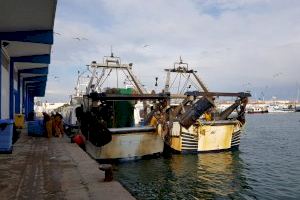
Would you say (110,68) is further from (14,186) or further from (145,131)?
(14,186)

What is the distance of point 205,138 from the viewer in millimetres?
19453

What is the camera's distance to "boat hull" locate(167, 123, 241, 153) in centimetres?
1898

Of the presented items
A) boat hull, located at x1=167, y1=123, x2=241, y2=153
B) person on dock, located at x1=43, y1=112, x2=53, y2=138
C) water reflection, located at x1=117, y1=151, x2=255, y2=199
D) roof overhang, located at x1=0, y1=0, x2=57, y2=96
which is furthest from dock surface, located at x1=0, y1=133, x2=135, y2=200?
person on dock, located at x1=43, y1=112, x2=53, y2=138

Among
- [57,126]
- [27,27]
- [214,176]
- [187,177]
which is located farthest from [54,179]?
[57,126]

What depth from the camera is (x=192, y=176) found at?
14.1 meters

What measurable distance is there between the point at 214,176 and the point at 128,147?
4.19 m

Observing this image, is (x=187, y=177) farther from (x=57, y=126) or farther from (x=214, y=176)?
(x=57, y=126)

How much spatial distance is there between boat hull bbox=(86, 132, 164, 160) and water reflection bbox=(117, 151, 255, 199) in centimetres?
44

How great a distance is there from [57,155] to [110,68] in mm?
13549

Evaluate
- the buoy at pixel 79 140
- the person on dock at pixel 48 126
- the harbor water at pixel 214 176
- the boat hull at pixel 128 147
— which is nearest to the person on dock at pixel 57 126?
the person on dock at pixel 48 126

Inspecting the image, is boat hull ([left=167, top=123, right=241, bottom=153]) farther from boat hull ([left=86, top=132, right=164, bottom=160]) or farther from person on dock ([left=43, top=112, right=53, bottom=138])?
person on dock ([left=43, top=112, right=53, bottom=138])

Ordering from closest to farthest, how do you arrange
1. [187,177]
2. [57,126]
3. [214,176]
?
[187,177] < [214,176] < [57,126]

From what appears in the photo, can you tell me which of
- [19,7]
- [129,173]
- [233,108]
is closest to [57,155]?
[129,173]

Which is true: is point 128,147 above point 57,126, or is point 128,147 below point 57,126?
below
